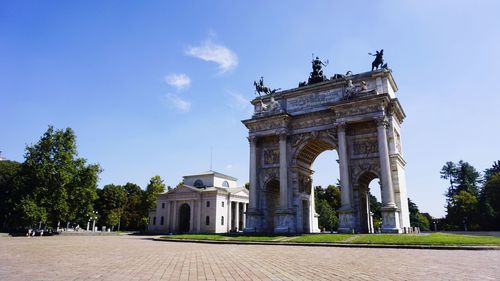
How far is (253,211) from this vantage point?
35812 mm

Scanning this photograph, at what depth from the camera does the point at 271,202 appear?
38531 millimetres

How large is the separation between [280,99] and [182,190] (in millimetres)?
33833

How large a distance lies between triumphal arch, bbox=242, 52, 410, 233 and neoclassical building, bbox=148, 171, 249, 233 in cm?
2444

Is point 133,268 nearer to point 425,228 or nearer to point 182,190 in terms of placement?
point 182,190

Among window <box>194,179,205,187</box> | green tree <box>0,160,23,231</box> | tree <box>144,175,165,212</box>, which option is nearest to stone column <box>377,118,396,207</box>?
green tree <box>0,160,23,231</box>

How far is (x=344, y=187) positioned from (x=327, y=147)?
794 centimetres

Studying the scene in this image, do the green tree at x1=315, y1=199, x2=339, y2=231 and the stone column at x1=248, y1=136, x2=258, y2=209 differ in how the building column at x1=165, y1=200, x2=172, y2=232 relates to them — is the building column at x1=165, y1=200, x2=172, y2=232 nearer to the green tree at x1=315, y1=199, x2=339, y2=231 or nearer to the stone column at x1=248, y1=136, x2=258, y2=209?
the green tree at x1=315, y1=199, x2=339, y2=231

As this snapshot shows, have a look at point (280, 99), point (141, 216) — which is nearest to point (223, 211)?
point (141, 216)

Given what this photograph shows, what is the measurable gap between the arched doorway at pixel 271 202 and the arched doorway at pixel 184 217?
3151cm

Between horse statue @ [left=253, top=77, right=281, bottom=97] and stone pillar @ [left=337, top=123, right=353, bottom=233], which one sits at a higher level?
horse statue @ [left=253, top=77, right=281, bottom=97]

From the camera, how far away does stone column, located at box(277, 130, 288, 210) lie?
34425 mm

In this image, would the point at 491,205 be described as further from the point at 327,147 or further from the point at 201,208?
the point at 201,208

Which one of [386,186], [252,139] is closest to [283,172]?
[252,139]

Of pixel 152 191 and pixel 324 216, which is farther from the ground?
pixel 152 191
